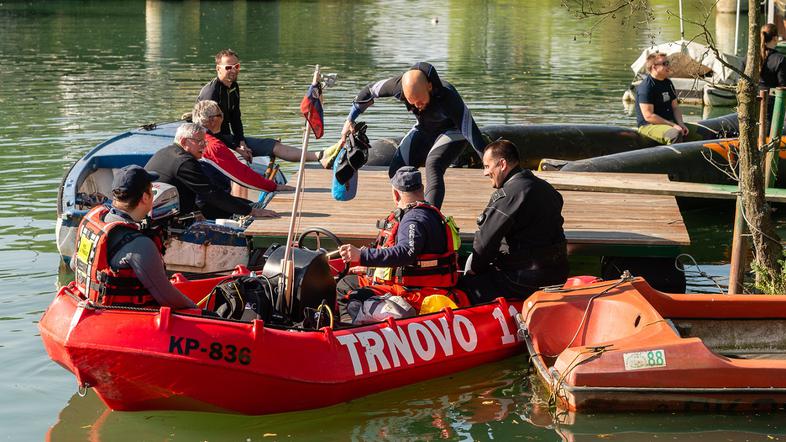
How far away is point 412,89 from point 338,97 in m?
11.7

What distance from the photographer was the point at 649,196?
34.0ft

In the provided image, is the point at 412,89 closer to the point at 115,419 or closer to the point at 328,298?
the point at 328,298

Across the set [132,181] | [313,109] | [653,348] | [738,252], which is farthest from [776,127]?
[132,181]

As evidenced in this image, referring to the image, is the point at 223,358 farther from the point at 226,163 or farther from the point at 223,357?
the point at 226,163

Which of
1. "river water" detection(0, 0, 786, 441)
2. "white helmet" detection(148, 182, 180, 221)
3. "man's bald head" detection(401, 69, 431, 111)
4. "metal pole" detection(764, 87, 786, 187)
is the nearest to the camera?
"river water" detection(0, 0, 786, 441)

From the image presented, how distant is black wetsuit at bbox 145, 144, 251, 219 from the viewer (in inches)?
350

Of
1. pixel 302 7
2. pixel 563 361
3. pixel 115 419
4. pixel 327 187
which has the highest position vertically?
pixel 302 7

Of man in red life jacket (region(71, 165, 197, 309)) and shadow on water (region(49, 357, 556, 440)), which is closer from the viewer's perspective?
man in red life jacket (region(71, 165, 197, 309))

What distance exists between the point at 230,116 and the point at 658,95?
17.7 feet

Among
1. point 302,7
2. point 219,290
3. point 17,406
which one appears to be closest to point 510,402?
point 219,290

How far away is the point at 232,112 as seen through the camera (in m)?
11.1

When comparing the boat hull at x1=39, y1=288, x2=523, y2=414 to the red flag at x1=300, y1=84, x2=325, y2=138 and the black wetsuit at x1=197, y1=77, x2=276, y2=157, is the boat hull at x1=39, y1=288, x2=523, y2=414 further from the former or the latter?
the black wetsuit at x1=197, y1=77, x2=276, y2=157

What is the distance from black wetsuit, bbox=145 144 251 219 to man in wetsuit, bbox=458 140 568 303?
2.35 m

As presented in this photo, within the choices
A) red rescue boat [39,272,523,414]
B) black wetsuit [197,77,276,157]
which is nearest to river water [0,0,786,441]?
red rescue boat [39,272,523,414]
